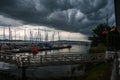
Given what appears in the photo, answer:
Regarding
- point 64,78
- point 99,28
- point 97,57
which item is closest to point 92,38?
point 99,28

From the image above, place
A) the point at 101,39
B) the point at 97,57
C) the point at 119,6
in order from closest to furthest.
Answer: the point at 119,6, the point at 97,57, the point at 101,39

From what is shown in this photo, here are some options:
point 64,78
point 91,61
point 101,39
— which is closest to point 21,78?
point 64,78

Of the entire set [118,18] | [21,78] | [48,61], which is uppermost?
[118,18]

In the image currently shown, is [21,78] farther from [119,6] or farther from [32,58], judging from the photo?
[119,6]

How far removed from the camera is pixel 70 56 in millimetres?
39219

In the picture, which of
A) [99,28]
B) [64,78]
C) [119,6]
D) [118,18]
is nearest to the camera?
[119,6]

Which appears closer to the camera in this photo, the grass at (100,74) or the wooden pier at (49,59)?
the grass at (100,74)

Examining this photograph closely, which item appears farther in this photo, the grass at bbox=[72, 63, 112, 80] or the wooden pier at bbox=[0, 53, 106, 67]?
the wooden pier at bbox=[0, 53, 106, 67]

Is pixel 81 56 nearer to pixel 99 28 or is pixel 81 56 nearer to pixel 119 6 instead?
pixel 119 6

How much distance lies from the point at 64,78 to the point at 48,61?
3544 millimetres

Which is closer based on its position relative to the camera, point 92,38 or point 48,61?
point 48,61

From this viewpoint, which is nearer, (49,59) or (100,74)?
(100,74)

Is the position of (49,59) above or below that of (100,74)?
above

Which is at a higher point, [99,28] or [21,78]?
[99,28]
